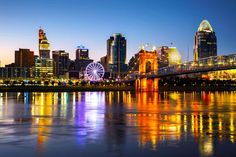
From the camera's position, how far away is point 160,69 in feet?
386

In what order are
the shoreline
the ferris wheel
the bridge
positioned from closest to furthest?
the bridge < the shoreline < the ferris wheel

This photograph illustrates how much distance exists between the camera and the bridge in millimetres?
79375

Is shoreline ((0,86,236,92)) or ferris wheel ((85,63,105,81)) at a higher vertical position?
ferris wheel ((85,63,105,81))

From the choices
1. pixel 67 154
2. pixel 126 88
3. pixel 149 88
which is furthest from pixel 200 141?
pixel 126 88

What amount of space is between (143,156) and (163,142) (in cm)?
268

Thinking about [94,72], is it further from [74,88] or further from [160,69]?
[160,69]

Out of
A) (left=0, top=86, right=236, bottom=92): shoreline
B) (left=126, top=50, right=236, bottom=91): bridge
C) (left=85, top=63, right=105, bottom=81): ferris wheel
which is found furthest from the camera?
(left=85, top=63, right=105, bottom=81): ferris wheel

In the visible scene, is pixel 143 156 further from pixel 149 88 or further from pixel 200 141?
pixel 149 88

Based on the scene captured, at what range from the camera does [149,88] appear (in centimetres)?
12150

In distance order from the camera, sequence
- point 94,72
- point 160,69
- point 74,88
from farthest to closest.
A: 1. point 94,72
2. point 74,88
3. point 160,69

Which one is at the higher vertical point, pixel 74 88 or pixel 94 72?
pixel 94 72

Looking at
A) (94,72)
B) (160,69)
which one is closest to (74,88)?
(94,72)

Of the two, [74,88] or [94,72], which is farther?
[94,72]

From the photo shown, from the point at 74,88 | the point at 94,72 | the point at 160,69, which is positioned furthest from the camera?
the point at 94,72
